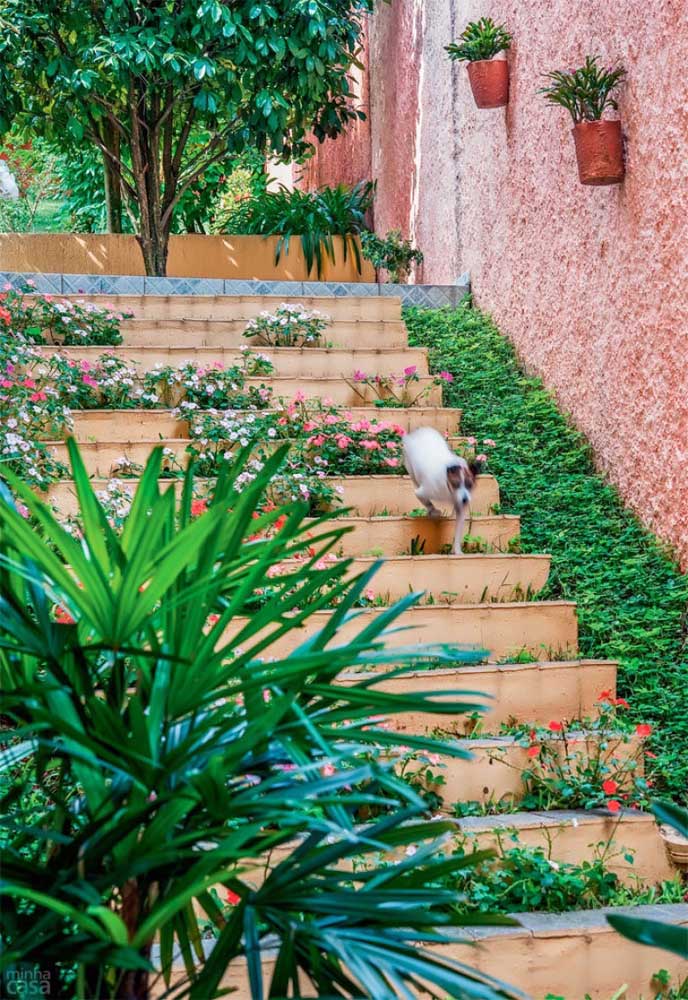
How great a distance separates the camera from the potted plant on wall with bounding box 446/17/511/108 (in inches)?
270

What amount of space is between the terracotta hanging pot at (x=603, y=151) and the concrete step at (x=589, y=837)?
2902 mm

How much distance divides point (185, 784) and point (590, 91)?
4.35 m

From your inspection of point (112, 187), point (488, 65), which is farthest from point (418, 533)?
point (112, 187)

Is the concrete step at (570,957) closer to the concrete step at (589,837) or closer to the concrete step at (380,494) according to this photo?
the concrete step at (589,837)

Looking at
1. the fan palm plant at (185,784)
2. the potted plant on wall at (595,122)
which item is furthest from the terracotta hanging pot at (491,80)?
the fan palm plant at (185,784)

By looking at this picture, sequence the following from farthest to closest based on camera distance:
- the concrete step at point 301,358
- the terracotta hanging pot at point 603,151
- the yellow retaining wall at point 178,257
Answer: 1. the yellow retaining wall at point 178,257
2. the concrete step at point 301,358
3. the terracotta hanging pot at point 603,151

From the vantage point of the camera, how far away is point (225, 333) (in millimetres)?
6668

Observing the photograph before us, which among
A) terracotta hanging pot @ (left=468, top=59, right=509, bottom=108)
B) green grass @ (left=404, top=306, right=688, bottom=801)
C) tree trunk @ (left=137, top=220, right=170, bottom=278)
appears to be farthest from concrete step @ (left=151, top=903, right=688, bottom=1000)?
tree trunk @ (left=137, top=220, right=170, bottom=278)

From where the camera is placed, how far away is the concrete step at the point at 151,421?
5.38m

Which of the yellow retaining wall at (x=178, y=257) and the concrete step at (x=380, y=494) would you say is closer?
the concrete step at (x=380, y=494)

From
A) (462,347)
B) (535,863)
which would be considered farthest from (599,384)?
Answer: (535,863)

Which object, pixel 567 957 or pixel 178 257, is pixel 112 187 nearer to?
pixel 178 257

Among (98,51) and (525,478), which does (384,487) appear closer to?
(525,478)

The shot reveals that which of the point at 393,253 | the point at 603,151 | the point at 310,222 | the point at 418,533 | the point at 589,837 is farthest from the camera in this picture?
the point at 310,222
